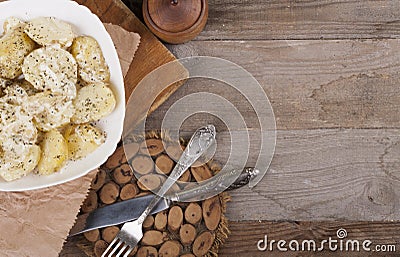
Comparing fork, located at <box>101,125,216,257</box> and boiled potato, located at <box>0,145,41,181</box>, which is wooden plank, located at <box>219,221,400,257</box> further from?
boiled potato, located at <box>0,145,41,181</box>

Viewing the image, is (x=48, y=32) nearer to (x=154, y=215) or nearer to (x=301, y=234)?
(x=154, y=215)

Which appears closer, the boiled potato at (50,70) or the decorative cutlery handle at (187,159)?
the boiled potato at (50,70)

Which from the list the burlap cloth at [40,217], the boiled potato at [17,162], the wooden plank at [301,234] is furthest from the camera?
the wooden plank at [301,234]

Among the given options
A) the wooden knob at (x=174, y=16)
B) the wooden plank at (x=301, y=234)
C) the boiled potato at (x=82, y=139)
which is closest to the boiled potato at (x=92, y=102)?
the boiled potato at (x=82, y=139)

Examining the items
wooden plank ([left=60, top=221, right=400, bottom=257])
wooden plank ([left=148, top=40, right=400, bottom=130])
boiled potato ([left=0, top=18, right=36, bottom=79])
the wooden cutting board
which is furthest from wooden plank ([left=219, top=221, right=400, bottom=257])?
boiled potato ([left=0, top=18, right=36, bottom=79])

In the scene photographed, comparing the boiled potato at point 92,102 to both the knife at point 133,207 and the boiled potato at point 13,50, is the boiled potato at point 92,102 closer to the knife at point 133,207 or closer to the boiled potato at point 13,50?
the boiled potato at point 13,50

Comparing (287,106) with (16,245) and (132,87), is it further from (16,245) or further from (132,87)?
(16,245)
